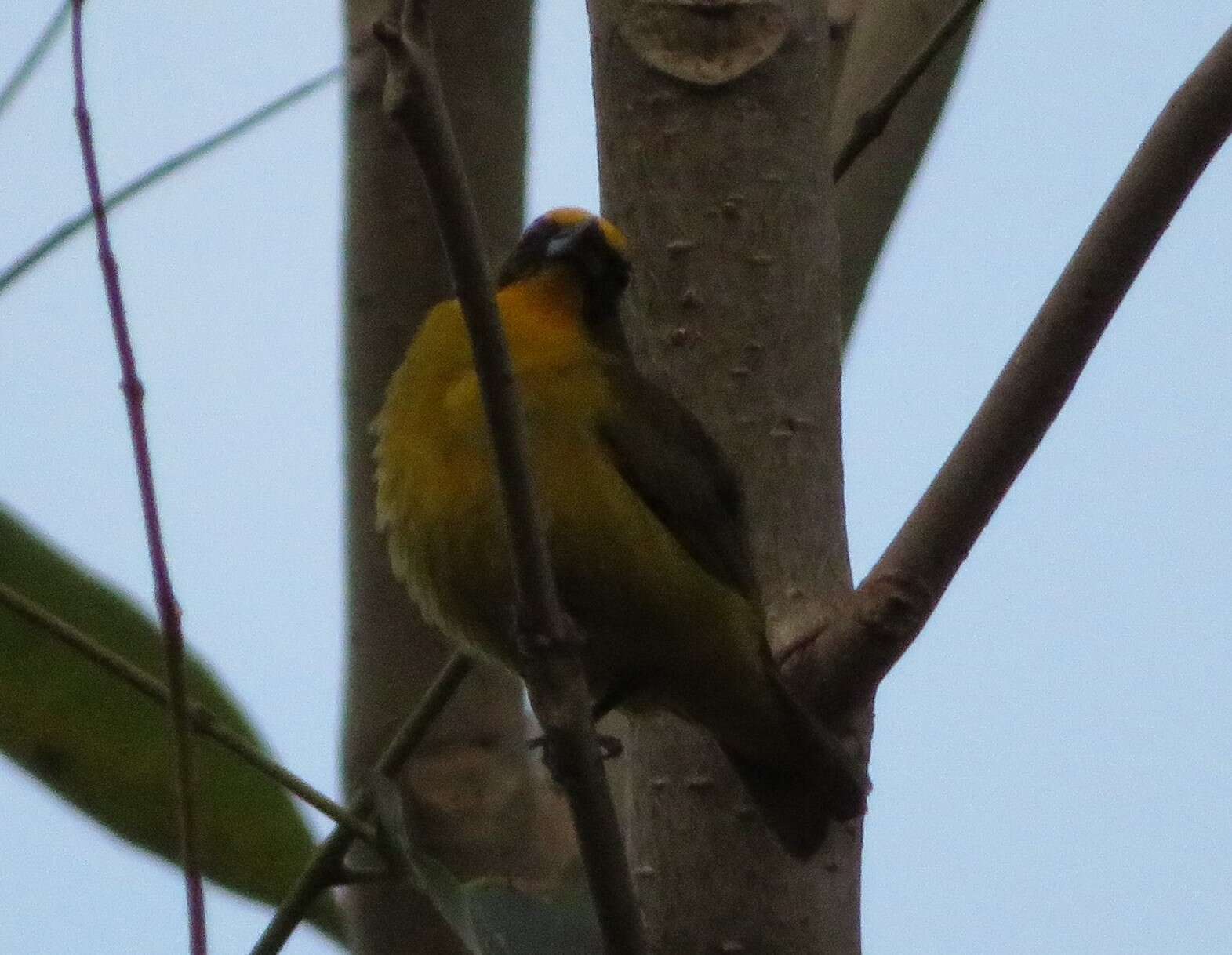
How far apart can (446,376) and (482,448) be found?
19cm

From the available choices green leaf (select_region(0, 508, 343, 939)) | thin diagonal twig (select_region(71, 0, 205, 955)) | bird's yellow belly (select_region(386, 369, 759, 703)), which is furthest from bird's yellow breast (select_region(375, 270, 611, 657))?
thin diagonal twig (select_region(71, 0, 205, 955))

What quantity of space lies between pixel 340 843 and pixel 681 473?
2.23 feet

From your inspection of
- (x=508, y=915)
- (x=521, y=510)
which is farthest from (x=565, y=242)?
(x=521, y=510)

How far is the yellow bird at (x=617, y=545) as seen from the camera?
2.17m

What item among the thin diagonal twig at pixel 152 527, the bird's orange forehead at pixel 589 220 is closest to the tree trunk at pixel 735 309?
the bird's orange forehead at pixel 589 220

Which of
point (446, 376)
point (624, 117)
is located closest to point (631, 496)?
point (446, 376)

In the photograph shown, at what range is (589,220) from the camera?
2537 millimetres

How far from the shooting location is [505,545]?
2156 millimetres

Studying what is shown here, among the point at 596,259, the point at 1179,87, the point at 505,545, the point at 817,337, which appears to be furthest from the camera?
the point at 596,259

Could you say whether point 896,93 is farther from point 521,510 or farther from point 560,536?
point 521,510

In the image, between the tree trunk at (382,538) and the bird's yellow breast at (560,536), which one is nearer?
the bird's yellow breast at (560,536)

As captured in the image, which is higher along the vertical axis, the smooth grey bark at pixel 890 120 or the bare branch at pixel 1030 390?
the smooth grey bark at pixel 890 120

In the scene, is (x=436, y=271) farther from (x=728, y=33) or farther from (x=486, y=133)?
(x=728, y=33)

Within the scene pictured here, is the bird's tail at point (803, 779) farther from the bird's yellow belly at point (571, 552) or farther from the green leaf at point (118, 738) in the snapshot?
the green leaf at point (118, 738)
